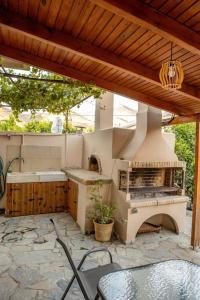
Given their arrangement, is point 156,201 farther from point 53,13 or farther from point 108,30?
point 53,13

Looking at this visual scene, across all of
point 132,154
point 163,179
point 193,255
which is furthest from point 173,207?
point 132,154

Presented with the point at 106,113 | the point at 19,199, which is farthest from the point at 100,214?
the point at 106,113

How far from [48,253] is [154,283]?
241cm

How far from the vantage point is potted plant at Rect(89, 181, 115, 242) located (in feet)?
14.7

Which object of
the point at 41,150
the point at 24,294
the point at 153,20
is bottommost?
the point at 24,294

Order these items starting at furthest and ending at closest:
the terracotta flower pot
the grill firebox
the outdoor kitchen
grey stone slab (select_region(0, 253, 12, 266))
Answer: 1. the grill firebox
2. the outdoor kitchen
3. the terracotta flower pot
4. grey stone slab (select_region(0, 253, 12, 266))

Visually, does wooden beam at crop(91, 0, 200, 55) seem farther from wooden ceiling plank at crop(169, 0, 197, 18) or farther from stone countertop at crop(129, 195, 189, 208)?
stone countertop at crop(129, 195, 189, 208)

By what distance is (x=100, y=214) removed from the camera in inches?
189

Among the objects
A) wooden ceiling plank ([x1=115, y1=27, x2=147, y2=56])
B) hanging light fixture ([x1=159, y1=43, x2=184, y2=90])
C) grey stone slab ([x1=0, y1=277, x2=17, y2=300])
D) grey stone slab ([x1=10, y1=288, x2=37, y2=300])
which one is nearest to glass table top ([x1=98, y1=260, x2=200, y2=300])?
grey stone slab ([x1=10, y1=288, x2=37, y2=300])

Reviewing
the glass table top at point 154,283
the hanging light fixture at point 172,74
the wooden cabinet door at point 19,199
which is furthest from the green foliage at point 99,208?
the hanging light fixture at point 172,74

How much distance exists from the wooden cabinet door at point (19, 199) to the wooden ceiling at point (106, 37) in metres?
3.30

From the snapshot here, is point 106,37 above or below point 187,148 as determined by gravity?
above

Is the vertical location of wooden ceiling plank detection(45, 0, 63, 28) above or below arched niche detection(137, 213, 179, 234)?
above

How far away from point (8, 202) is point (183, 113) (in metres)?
4.53
